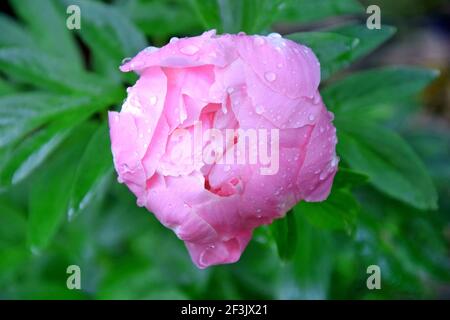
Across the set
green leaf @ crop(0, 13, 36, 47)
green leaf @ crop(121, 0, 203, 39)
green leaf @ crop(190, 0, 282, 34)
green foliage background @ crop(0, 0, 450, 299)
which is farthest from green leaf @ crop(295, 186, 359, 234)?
green leaf @ crop(0, 13, 36, 47)

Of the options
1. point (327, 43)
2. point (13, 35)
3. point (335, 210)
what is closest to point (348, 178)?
point (335, 210)

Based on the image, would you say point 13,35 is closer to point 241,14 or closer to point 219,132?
point 241,14

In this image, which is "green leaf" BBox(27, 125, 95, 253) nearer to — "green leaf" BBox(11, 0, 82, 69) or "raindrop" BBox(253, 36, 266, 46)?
"green leaf" BBox(11, 0, 82, 69)

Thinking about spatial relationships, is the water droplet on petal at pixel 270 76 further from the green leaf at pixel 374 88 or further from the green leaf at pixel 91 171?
the green leaf at pixel 374 88

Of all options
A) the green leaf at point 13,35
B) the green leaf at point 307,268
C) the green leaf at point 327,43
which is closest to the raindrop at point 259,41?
the green leaf at point 327,43

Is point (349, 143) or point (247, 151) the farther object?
point (349, 143)
